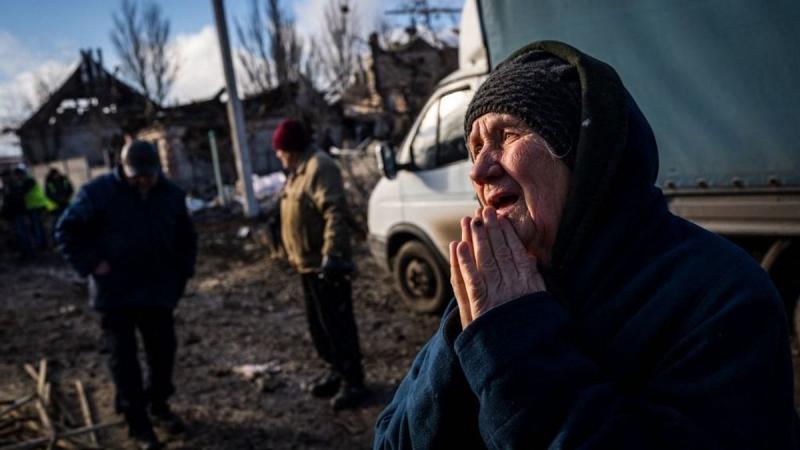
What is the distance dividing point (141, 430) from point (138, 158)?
66.8 inches

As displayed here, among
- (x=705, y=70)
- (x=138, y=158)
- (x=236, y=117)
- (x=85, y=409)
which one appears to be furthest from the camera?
(x=236, y=117)

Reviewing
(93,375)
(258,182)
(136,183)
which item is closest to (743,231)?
(136,183)

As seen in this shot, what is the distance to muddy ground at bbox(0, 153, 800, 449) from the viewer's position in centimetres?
394

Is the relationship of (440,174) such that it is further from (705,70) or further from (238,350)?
(238,350)

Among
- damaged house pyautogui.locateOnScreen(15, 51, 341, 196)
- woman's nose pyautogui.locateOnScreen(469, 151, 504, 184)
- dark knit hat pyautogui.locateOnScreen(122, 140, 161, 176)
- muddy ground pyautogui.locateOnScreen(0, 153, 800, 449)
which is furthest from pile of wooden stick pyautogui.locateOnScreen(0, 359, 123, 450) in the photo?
damaged house pyautogui.locateOnScreen(15, 51, 341, 196)

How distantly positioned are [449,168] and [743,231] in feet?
7.38

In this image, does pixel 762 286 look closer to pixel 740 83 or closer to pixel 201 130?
pixel 740 83

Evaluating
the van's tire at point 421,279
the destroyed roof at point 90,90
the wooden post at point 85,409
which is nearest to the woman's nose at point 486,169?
the wooden post at point 85,409

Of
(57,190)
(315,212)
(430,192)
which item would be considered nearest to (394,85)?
(57,190)

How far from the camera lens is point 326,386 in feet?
14.2

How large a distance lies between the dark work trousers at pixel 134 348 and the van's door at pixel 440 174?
234 cm

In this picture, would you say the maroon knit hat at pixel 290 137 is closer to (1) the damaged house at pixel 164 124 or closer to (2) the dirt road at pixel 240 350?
(2) the dirt road at pixel 240 350

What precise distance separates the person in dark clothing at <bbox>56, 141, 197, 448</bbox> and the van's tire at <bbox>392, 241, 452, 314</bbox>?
248 centimetres

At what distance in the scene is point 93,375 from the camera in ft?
16.8
